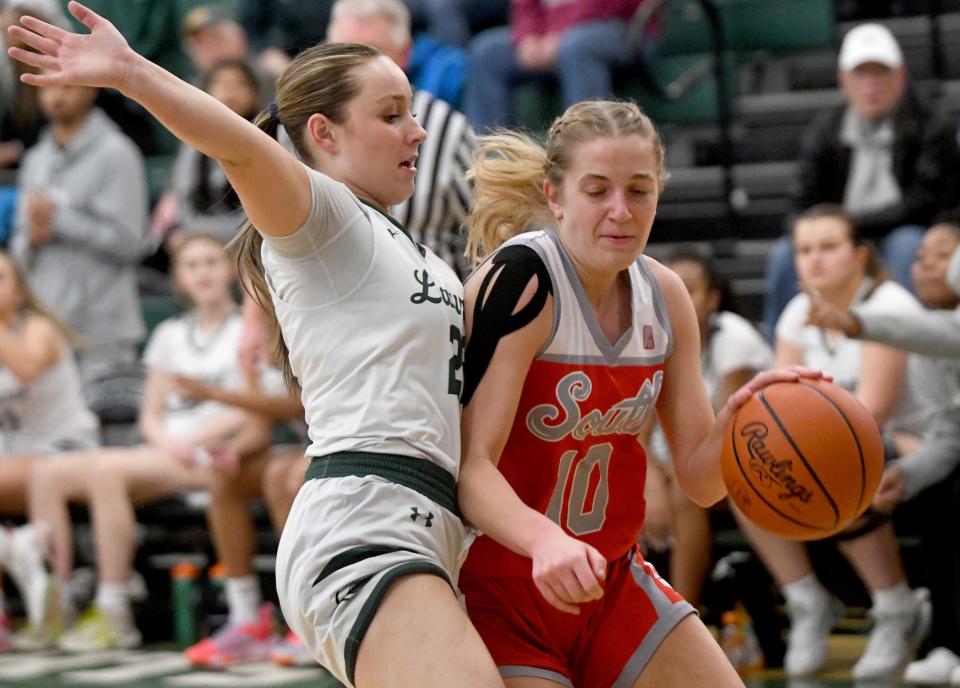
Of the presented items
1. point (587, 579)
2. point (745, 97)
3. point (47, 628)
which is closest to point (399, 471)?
point (587, 579)

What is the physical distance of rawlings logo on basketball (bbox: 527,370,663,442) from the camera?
3.00 m

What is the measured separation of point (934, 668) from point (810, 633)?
47cm

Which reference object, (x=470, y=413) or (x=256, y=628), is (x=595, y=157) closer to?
(x=470, y=413)

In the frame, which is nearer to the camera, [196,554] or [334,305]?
[334,305]

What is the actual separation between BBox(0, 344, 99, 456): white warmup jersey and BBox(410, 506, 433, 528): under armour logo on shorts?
468 cm

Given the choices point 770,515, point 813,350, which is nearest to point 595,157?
point 770,515

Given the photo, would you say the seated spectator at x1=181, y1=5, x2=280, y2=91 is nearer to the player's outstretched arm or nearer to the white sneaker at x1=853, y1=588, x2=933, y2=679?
the white sneaker at x1=853, y1=588, x2=933, y2=679

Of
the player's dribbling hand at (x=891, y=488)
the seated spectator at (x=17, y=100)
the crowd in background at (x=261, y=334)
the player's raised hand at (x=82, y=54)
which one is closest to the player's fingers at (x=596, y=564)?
the player's raised hand at (x=82, y=54)

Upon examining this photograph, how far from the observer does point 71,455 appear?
6.99 metres

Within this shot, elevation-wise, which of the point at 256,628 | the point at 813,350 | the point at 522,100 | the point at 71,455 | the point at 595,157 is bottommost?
the point at 256,628

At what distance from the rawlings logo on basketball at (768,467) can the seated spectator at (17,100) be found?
6.00 metres

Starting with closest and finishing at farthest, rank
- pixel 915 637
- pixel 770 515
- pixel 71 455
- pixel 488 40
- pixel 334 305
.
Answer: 1. pixel 334 305
2. pixel 770 515
3. pixel 915 637
4. pixel 71 455
5. pixel 488 40

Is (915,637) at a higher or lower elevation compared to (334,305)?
lower

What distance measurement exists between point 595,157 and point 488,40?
470 centimetres
